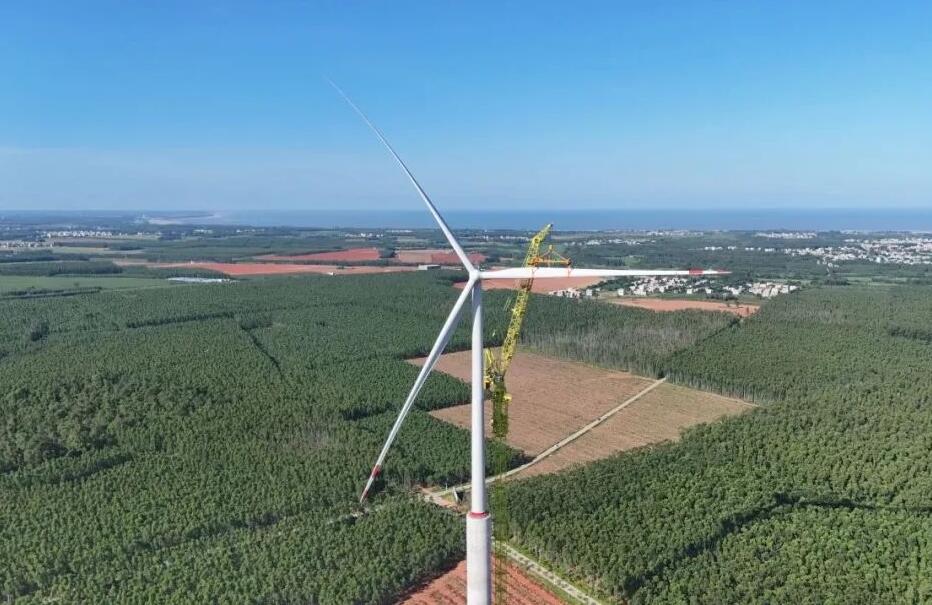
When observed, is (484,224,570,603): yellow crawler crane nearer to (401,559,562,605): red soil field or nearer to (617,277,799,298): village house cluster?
(401,559,562,605): red soil field

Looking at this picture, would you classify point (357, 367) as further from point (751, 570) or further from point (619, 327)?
point (751, 570)

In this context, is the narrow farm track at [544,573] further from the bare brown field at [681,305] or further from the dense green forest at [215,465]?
the bare brown field at [681,305]

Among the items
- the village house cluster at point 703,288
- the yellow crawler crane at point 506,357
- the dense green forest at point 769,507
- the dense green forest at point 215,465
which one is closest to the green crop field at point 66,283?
the dense green forest at point 215,465

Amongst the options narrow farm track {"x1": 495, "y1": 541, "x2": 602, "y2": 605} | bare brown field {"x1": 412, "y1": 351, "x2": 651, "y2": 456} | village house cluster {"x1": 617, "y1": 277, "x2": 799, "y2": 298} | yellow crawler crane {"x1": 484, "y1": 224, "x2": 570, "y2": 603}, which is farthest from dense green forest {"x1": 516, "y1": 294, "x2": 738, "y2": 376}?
yellow crawler crane {"x1": 484, "y1": 224, "x2": 570, "y2": 603}

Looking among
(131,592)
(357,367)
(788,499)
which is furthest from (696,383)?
(131,592)

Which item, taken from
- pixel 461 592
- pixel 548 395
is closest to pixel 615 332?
pixel 548 395

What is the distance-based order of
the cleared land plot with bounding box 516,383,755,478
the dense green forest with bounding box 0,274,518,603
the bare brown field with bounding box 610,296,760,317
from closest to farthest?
the dense green forest with bounding box 0,274,518,603 → the cleared land plot with bounding box 516,383,755,478 → the bare brown field with bounding box 610,296,760,317
